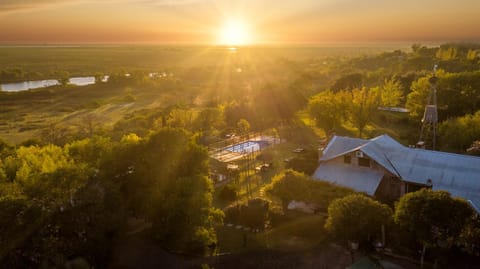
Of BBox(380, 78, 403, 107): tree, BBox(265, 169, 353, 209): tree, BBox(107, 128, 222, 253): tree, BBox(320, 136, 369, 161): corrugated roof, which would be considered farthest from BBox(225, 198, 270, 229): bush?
BBox(380, 78, 403, 107): tree

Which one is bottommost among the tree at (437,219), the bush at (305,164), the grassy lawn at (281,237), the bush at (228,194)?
the grassy lawn at (281,237)

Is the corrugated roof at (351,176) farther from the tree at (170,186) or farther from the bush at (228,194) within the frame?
the tree at (170,186)

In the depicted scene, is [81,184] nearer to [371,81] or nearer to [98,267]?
[98,267]

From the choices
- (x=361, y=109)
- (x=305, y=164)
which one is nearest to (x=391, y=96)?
(x=361, y=109)

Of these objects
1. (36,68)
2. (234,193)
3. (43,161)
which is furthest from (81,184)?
(36,68)

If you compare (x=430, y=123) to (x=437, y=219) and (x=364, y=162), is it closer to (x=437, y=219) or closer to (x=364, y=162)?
(x=364, y=162)

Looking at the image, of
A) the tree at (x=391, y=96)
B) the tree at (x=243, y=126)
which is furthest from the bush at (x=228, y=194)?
the tree at (x=391, y=96)
